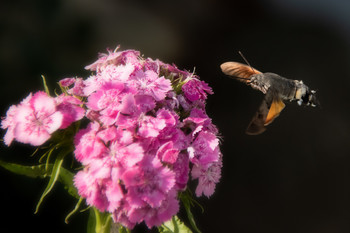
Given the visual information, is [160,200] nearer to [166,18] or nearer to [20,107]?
[20,107]

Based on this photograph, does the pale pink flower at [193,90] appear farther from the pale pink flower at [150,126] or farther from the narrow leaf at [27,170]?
the narrow leaf at [27,170]

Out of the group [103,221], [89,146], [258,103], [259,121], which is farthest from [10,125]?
[258,103]

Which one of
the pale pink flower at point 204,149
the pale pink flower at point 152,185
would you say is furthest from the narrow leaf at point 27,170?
the pale pink flower at point 204,149

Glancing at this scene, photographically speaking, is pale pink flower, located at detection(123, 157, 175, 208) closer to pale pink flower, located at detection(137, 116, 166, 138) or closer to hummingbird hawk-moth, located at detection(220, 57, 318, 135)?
pale pink flower, located at detection(137, 116, 166, 138)

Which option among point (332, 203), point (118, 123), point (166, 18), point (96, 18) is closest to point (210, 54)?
point (166, 18)

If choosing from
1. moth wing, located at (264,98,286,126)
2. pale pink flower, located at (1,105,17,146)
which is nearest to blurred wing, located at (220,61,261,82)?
moth wing, located at (264,98,286,126)

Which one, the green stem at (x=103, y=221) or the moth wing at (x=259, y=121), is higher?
the moth wing at (x=259, y=121)
